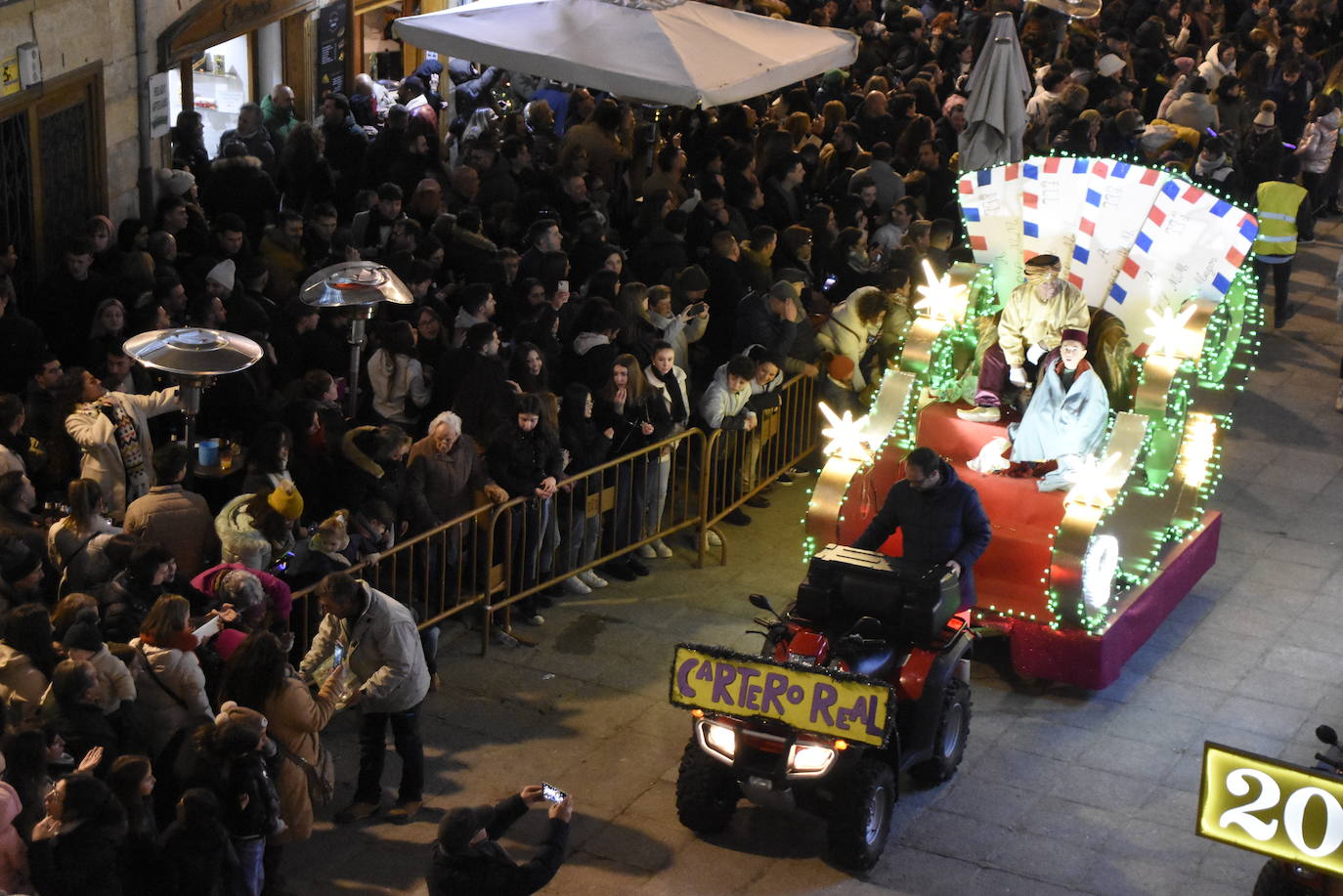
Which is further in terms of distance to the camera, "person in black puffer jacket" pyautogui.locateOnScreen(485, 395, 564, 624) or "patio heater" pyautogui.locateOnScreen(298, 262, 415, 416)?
"person in black puffer jacket" pyautogui.locateOnScreen(485, 395, 564, 624)

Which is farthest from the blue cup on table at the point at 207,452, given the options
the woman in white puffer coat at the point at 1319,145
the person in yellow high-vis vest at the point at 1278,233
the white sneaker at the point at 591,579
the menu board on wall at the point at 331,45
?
the woman in white puffer coat at the point at 1319,145

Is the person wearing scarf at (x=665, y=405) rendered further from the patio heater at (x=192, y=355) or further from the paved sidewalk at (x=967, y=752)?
the patio heater at (x=192, y=355)

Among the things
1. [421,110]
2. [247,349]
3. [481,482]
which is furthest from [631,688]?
[421,110]

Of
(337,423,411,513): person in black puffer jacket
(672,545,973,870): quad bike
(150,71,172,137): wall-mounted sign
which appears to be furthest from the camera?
(150,71,172,137): wall-mounted sign

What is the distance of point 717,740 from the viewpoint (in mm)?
9055

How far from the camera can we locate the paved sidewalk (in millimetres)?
9133

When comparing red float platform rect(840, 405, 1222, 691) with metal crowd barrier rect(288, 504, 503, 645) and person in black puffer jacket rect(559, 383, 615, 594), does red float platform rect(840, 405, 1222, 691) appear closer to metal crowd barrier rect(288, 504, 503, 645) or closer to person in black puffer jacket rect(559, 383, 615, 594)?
person in black puffer jacket rect(559, 383, 615, 594)

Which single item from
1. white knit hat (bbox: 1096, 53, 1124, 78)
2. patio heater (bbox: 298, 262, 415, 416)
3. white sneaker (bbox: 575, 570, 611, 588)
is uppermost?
white knit hat (bbox: 1096, 53, 1124, 78)

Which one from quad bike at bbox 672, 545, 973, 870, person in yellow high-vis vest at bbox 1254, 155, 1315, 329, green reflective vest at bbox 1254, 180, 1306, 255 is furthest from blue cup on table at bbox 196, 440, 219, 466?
green reflective vest at bbox 1254, 180, 1306, 255

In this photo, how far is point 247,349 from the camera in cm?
966

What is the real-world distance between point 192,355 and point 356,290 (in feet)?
5.44

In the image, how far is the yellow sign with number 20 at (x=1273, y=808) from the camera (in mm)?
5625

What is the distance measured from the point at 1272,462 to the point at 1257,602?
2721 millimetres

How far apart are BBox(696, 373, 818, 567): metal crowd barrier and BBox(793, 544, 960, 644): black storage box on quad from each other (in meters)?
3.09
